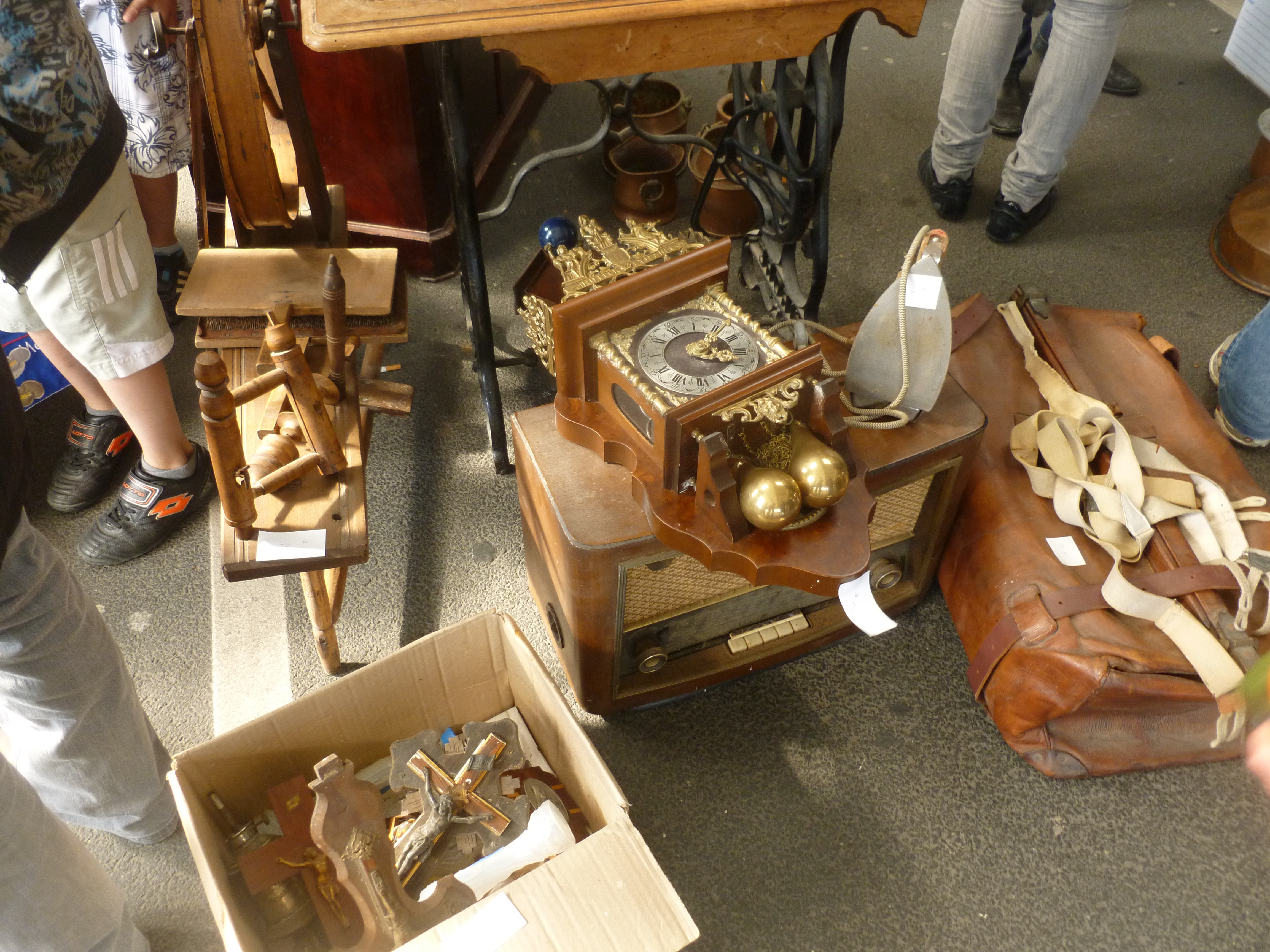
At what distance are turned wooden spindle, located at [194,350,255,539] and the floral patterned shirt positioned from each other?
27 centimetres

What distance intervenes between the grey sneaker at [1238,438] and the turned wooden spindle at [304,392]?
191 centimetres

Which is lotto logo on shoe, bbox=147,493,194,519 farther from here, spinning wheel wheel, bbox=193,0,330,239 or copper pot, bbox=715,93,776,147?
copper pot, bbox=715,93,776,147

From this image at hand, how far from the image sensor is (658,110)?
109 inches

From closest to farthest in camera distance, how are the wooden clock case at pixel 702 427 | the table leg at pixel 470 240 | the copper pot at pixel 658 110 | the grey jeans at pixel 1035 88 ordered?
the wooden clock case at pixel 702 427
the table leg at pixel 470 240
the grey jeans at pixel 1035 88
the copper pot at pixel 658 110

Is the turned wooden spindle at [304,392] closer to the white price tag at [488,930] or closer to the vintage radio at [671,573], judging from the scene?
the vintage radio at [671,573]

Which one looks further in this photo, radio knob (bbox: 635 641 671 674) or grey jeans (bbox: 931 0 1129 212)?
grey jeans (bbox: 931 0 1129 212)

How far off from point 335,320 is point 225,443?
12.7 inches

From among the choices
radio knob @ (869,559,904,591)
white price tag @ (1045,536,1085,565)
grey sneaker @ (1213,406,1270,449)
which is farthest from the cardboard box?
grey sneaker @ (1213,406,1270,449)

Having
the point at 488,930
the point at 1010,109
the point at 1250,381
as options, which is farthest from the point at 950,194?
the point at 488,930

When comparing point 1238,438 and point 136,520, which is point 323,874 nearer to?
point 136,520

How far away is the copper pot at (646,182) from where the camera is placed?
8.42 feet

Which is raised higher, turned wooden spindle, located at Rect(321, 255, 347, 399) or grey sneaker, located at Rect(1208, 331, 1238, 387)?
turned wooden spindle, located at Rect(321, 255, 347, 399)

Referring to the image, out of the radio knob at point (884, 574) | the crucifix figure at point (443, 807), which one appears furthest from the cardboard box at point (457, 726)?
the radio knob at point (884, 574)

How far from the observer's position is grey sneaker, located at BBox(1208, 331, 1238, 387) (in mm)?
2240
